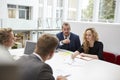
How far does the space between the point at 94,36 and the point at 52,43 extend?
5.33ft

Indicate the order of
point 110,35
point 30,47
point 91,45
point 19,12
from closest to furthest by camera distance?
point 30,47, point 91,45, point 110,35, point 19,12

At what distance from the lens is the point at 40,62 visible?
40.2 inches

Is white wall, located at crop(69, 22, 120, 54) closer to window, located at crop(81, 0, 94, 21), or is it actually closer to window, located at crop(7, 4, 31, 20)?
window, located at crop(81, 0, 94, 21)

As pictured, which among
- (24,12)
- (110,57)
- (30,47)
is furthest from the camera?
(24,12)

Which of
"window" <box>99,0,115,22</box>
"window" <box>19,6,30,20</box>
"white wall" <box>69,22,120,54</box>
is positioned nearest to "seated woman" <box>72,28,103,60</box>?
"white wall" <box>69,22,120,54</box>

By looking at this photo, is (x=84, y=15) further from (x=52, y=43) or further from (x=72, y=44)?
(x=52, y=43)

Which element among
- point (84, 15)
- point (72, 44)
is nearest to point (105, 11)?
point (84, 15)

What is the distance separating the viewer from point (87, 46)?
2.70 meters

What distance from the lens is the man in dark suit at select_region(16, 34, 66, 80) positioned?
960mm

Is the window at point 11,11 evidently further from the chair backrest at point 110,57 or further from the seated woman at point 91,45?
the seated woman at point 91,45

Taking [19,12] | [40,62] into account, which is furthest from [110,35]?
[19,12]

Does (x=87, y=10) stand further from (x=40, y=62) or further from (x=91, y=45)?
(x=40, y=62)

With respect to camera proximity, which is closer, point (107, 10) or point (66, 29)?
point (66, 29)

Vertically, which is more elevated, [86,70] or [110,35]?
[110,35]
